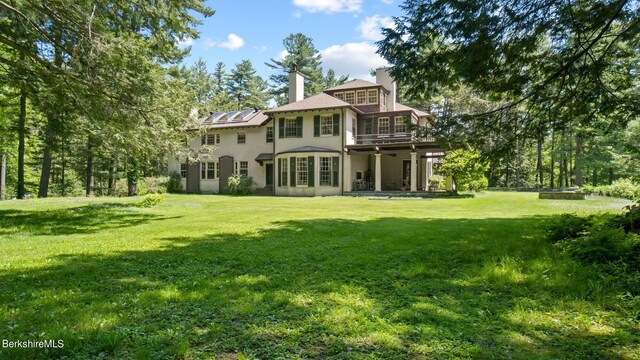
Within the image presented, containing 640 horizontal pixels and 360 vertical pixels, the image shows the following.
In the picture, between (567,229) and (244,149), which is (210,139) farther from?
(567,229)

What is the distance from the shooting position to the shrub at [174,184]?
29391 millimetres

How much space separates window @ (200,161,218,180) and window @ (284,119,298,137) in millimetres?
7162

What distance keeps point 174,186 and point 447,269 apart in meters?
28.0

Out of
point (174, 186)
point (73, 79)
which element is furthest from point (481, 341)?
point (174, 186)

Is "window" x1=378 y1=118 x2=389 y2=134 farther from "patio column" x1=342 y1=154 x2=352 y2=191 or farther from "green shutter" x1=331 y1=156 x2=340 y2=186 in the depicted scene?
"green shutter" x1=331 y1=156 x2=340 y2=186

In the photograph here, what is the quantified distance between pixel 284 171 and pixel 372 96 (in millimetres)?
8443

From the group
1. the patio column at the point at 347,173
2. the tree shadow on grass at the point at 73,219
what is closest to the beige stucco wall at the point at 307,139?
the patio column at the point at 347,173

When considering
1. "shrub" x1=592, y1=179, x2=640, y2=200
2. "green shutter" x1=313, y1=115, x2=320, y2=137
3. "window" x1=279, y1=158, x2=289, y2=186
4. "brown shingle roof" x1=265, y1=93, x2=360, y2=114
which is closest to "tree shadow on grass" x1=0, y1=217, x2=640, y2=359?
"shrub" x1=592, y1=179, x2=640, y2=200

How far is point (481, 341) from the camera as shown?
292cm

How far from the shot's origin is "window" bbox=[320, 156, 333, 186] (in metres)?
24.8

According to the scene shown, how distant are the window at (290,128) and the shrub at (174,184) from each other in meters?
Result: 10.2

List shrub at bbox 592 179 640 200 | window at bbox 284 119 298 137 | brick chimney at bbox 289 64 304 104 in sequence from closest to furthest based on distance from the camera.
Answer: shrub at bbox 592 179 640 200
window at bbox 284 119 298 137
brick chimney at bbox 289 64 304 104

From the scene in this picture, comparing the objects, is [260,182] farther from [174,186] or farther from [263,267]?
[263,267]

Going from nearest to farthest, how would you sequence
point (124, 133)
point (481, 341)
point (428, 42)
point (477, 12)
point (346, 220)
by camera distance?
point (481, 341), point (477, 12), point (428, 42), point (124, 133), point (346, 220)
